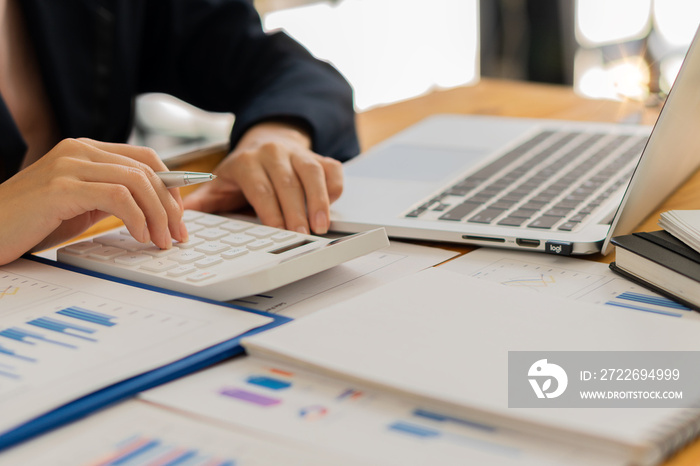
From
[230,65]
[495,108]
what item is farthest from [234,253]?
[495,108]

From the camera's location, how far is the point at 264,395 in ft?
1.36

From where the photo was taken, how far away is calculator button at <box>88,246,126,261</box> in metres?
0.61

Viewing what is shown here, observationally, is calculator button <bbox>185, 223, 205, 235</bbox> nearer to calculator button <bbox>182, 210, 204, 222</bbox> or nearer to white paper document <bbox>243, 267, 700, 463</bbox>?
calculator button <bbox>182, 210, 204, 222</bbox>

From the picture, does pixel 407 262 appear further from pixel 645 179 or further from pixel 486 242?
pixel 645 179

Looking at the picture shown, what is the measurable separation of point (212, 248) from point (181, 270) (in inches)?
2.0

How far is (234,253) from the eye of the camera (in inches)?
23.4

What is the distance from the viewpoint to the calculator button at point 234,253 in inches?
23.3

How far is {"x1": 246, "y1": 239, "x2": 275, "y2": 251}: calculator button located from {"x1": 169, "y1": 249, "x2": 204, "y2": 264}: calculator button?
0.04 meters

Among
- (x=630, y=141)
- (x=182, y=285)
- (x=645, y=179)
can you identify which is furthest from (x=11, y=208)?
(x=630, y=141)

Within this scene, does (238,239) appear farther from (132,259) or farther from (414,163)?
(414,163)

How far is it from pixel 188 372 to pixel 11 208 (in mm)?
279

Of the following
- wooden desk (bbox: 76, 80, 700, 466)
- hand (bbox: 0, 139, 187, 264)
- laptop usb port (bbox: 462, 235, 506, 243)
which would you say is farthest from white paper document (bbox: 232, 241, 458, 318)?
wooden desk (bbox: 76, 80, 700, 466)

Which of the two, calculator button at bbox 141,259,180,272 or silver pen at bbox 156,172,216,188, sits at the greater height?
silver pen at bbox 156,172,216,188

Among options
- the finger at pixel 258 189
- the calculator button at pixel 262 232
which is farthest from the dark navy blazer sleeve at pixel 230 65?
the calculator button at pixel 262 232
